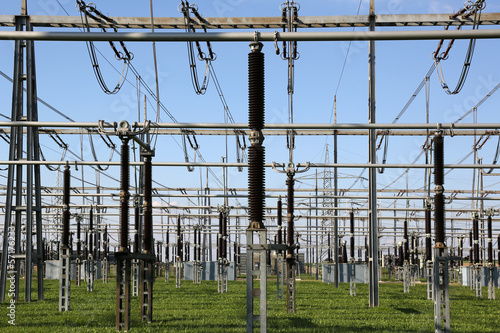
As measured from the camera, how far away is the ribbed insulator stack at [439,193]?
9.62 metres

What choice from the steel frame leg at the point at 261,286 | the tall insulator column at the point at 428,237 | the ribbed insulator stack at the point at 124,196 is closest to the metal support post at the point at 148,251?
the ribbed insulator stack at the point at 124,196

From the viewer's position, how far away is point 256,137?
696 cm

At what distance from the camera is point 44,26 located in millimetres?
16688

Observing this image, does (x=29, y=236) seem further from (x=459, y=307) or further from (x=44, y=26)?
(x=459, y=307)

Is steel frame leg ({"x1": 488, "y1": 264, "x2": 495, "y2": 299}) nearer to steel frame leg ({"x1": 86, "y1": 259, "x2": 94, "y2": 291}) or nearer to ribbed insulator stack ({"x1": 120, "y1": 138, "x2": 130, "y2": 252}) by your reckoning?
steel frame leg ({"x1": 86, "y1": 259, "x2": 94, "y2": 291})

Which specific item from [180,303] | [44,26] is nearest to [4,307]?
[180,303]

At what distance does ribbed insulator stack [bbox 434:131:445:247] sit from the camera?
962 cm

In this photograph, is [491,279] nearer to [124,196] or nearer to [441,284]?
[441,284]

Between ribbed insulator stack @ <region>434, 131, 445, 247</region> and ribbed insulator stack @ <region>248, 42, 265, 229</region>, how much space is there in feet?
12.4

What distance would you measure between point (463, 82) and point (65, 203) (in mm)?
9394

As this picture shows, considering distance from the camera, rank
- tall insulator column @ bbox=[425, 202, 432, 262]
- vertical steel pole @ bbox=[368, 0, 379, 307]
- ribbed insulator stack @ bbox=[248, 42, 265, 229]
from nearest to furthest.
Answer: ribbed insulator stack @ bbox=[248, 42, 265, 229], tall insulator column @ bbox=[425, 202, 432, 262], vertical steel pole @ bbox=[368, 0, 379, 307]

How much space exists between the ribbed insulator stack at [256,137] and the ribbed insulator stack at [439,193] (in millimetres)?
3784

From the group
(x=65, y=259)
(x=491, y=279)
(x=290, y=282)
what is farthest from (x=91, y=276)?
(x=491, y=279)

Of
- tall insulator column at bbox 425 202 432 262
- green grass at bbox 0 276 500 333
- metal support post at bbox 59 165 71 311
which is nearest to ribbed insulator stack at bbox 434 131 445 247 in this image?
green grass at bbox 0 276 500 333
